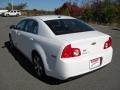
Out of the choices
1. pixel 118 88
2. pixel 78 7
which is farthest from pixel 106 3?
pixel 118 88

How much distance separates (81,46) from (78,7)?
29293 mm

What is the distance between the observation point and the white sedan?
4969mm

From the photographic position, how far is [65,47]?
4.93 m

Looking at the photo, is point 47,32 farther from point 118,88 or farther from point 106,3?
point 106,3

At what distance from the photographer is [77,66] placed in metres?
4.98

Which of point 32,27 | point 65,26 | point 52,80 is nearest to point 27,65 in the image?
point 32,27

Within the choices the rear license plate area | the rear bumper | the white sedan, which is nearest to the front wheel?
the white sedan

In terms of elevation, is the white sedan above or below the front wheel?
above

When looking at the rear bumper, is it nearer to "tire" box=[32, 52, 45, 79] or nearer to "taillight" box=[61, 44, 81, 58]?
"taillight" box=[61, 44, 81, 58]

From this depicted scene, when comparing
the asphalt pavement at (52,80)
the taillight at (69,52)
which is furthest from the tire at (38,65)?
the taillight at (69,52)

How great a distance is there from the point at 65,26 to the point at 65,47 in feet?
3.93

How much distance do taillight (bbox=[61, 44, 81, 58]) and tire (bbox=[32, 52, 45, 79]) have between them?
36.9 inches

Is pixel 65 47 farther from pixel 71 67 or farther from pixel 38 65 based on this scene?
pixel 38 65

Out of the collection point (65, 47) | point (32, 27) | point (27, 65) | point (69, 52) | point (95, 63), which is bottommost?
point (27, 65)
